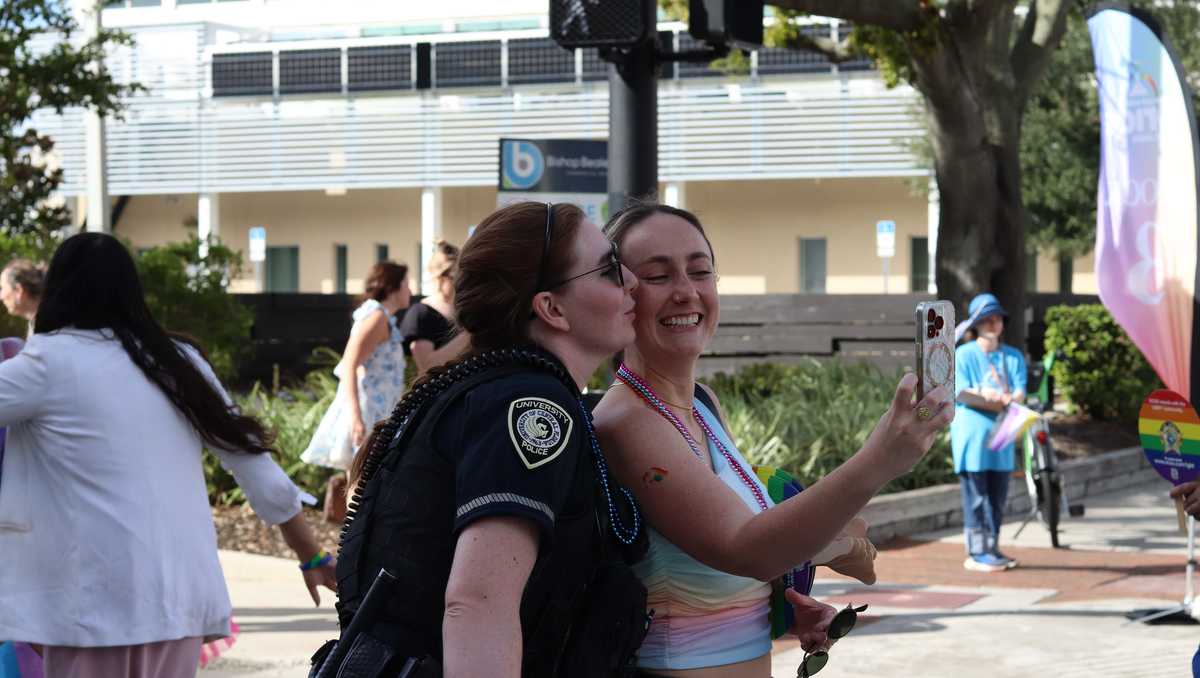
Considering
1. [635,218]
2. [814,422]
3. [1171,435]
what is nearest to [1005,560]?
[814,422]

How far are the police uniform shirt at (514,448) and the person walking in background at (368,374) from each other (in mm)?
6534

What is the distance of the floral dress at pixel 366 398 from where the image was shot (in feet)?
29.6

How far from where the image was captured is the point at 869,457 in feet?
8.17

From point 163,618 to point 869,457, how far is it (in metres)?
2.20

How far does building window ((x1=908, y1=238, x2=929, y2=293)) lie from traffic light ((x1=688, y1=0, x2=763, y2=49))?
3467cm

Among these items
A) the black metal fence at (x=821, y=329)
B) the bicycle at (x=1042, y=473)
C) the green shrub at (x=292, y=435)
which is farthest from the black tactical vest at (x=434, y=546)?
the black metal fence at (x=821, y=329)

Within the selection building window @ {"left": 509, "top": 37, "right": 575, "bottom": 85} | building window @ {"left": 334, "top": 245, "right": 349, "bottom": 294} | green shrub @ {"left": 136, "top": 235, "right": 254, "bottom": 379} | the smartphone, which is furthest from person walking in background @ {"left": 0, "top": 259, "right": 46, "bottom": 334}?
building window @ {"left": 334, "top": 245, "right": 349, "bottom": 294}

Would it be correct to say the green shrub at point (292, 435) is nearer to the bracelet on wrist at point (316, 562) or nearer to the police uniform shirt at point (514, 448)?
the bracelet on wrist at point (316, 562)

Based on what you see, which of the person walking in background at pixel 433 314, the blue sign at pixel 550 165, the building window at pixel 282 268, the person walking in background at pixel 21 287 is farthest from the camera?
the building window at pixel 282 268

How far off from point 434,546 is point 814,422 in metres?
11.8

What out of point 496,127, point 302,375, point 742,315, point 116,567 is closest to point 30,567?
point 116,567

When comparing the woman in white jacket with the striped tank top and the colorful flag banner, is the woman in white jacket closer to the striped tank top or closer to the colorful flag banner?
the striped tank top

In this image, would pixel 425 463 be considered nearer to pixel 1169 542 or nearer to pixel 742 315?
pixel 1169 542

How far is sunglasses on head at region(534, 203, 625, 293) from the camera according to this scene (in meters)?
2.64
